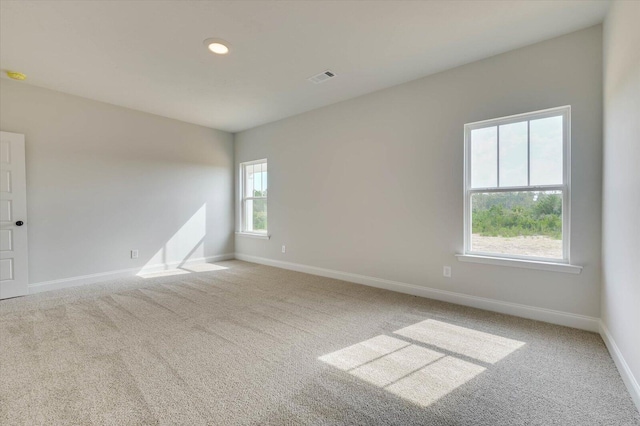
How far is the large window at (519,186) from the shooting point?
9.04 feet

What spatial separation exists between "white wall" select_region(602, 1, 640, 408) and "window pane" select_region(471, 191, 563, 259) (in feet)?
1.21

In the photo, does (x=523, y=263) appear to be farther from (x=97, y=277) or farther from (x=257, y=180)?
(x=97, y=277)

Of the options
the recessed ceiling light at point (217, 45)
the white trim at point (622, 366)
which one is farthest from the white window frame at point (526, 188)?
the recessed ceiling light at point (217, 45)

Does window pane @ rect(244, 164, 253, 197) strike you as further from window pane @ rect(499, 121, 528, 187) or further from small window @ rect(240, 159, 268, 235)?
window pane @ rect(499, 121, 528, 187)

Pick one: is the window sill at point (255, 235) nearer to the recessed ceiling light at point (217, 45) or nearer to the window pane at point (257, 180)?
the window pane at point (257, 180)

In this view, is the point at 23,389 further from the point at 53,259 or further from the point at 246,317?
the point at 53,259

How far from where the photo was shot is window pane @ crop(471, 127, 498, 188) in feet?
10.2

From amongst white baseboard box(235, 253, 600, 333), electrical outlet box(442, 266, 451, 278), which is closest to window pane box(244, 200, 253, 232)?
white baseboard box(235, 253, 600, 333)

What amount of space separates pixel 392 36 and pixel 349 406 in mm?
3005

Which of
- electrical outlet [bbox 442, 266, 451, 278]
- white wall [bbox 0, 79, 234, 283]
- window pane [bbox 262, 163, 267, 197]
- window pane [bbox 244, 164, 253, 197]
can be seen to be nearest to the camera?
electrical outlet [bbox 442, 266, 451, 278]

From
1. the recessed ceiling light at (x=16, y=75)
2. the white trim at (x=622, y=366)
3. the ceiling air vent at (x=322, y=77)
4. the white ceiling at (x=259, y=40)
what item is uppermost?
the ceiling air vent at (x=322, y=77)

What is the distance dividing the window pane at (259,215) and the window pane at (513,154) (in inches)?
160

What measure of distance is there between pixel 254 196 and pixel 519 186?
15.0 ft

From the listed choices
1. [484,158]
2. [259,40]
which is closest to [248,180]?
[259,40]
